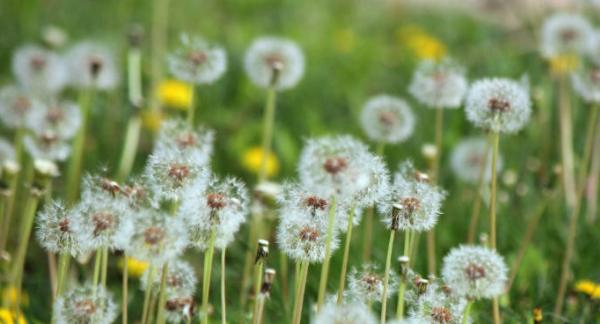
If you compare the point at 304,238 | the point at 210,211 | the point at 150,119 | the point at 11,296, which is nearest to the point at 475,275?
the point at 304,238

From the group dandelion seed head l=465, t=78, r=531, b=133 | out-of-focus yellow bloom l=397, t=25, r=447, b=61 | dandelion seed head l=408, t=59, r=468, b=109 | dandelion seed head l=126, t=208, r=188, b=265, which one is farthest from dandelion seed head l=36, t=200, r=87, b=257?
out-of-focus yellow bloom l=397, t=25, r=447, b=61

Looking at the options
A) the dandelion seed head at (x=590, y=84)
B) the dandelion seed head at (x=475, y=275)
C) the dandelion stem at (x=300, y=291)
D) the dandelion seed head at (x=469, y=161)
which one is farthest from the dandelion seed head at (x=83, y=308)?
the dandelion seed head at (x=469, y=161)

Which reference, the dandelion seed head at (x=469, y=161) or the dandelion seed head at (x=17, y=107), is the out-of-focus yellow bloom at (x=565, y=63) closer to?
the dandelion seed head at (x=469, y=161)

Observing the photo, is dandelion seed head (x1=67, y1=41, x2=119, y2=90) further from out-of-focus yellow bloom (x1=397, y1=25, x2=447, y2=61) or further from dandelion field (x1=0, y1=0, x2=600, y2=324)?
out-of-focus yellow bloom (x1=397, y1=25, x2=447, y2=61)

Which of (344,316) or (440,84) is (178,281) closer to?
(344,316)

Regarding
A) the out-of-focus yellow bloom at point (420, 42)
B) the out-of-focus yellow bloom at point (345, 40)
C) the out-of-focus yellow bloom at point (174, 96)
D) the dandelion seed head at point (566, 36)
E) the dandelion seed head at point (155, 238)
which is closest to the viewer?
the dandelion seed head at point (155, 238)

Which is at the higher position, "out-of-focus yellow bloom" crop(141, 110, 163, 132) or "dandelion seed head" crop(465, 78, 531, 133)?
"out-of-focus yellow bloom" crop(141, 110, 163, 132)

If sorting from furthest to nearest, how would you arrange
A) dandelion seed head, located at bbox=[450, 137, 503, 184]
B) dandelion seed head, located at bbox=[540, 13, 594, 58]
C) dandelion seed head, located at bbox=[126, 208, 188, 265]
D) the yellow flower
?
1. dandelion seed head, located at bbox=[450, 137, 503, 184]
2. dandelion seed head, located at bbox=[540, 13, 594, 58]
3. the yellow flower
4. dandelion seed head, located at bbox=[126, 208, 188, 265]

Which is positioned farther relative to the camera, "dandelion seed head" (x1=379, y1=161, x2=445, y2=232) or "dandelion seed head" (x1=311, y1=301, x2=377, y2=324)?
"dandelion seed head" (x1=379, y1=161, x2=445, y2=232)
